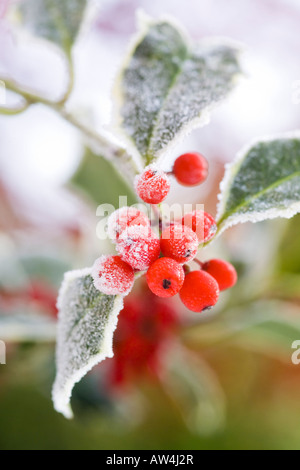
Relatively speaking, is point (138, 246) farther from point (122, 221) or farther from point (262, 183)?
point (262, 183)

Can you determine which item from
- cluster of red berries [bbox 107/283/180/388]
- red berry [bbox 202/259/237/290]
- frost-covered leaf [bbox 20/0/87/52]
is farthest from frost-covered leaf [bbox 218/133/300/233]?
cluster of red berries [bbox 107/283/180/388]

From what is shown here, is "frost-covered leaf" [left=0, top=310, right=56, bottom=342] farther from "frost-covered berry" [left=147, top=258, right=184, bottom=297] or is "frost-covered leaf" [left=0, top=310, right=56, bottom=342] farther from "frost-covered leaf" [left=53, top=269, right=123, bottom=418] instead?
"frost-covered berry" [left=147, top=258, right=184, bottom=297]

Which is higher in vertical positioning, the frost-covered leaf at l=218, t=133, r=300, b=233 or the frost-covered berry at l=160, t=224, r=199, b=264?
the frost-covered leaf at l=218, t=133, r=300, b=233

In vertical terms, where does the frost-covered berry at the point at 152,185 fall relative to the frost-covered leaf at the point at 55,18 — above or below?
below

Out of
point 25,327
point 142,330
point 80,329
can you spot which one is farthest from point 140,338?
point 80,329

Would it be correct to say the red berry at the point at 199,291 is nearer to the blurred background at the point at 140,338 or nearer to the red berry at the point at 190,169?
the red berry at the point at 190,169

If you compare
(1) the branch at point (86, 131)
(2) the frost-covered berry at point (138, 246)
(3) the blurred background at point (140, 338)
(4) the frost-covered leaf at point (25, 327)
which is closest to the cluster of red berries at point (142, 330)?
(3) the blurred background at point (140, 338)
